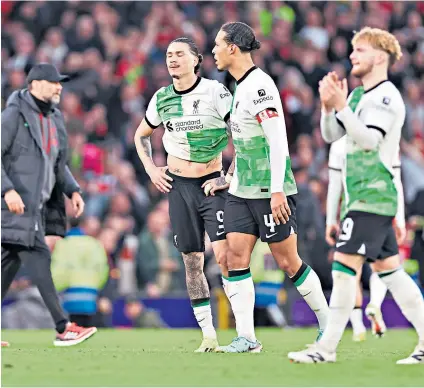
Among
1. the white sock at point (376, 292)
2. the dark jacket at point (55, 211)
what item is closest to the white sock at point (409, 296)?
the dark jacket at point (55, 211)

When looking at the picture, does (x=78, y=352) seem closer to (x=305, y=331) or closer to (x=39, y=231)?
(x=39, y=231)

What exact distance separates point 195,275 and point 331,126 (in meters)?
2.34

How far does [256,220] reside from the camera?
9.06m

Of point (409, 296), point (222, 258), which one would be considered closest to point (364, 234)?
point (409, 296)

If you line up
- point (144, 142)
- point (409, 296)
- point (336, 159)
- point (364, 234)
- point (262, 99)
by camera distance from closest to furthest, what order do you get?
point (364, 234) < point (409, 296) < point (262, 99) < point (144, 142) < point (336, 159)

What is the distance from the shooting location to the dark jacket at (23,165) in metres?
10.8

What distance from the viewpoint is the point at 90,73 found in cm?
2023

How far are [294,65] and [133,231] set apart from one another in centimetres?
561

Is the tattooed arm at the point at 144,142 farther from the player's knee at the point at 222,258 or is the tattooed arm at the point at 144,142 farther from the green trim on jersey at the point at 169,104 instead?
the player's knee at the point at 222,258

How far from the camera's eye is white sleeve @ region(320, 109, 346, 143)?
7.87m

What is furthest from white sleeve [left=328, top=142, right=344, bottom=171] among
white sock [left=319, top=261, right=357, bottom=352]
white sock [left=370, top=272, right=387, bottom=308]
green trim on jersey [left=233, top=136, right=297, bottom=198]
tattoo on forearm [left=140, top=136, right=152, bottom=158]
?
white sock [left=319, top=261, right=357, bottom=352]

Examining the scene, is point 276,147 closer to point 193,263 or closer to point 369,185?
point 369,185

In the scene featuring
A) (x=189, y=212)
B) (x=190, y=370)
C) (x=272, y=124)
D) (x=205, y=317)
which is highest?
(x=272, y=124)

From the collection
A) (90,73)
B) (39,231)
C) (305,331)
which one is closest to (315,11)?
(90,73)
